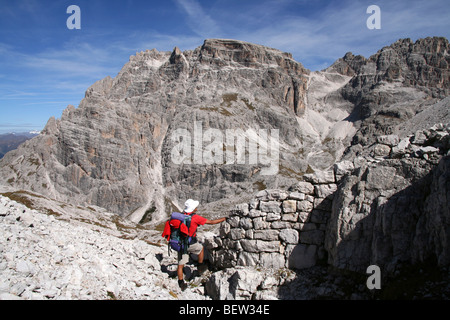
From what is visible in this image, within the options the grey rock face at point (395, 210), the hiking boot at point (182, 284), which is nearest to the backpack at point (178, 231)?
the hiking boot at point (182, 284)

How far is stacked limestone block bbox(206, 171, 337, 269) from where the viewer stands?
12.3m

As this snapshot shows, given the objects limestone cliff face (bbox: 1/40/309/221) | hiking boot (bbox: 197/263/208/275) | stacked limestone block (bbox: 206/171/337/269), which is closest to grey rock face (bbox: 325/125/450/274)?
stacked limestone block (bbox: 206/171/337/269)

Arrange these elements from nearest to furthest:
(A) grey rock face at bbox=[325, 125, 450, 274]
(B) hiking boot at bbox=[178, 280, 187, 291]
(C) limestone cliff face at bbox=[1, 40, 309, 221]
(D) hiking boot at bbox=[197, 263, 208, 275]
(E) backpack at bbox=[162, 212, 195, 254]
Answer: (A) grey rock face at bbox=[325, 125, 450, 274], (E) backpack at bbox=[162, 212, 195, 254], (B) hiking boot at bbox=[178, 280, 187, 291], (D) hiking boot at bbox=[197, 263, 208, 275], (C) limestone cliff face at bbox=[1, 40, 309, 221]

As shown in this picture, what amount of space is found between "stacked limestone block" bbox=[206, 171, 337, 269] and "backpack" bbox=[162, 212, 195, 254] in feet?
8.13

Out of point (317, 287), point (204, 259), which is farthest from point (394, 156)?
point (204, 259)

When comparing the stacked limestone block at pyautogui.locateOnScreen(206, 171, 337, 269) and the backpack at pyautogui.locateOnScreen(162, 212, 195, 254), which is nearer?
the backpack at pyautogui.locateOnScreen(162, 212, 195, 254)

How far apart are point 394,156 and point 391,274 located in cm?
455

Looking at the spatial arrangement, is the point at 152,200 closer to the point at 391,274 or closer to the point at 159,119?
the point at 159,119

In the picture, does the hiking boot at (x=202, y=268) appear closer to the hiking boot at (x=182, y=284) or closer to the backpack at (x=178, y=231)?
the hiking boot at (x=182, y=284)

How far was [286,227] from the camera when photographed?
498 inches

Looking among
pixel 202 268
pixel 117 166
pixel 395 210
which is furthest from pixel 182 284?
pixel 117 166

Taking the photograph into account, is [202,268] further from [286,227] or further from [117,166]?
[117,166]

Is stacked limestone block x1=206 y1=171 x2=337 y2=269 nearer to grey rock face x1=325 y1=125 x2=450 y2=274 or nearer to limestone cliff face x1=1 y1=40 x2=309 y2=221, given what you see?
grey rock face x1=325 y1=125 x2=450 y2=274

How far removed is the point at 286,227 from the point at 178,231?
477 centimetres
